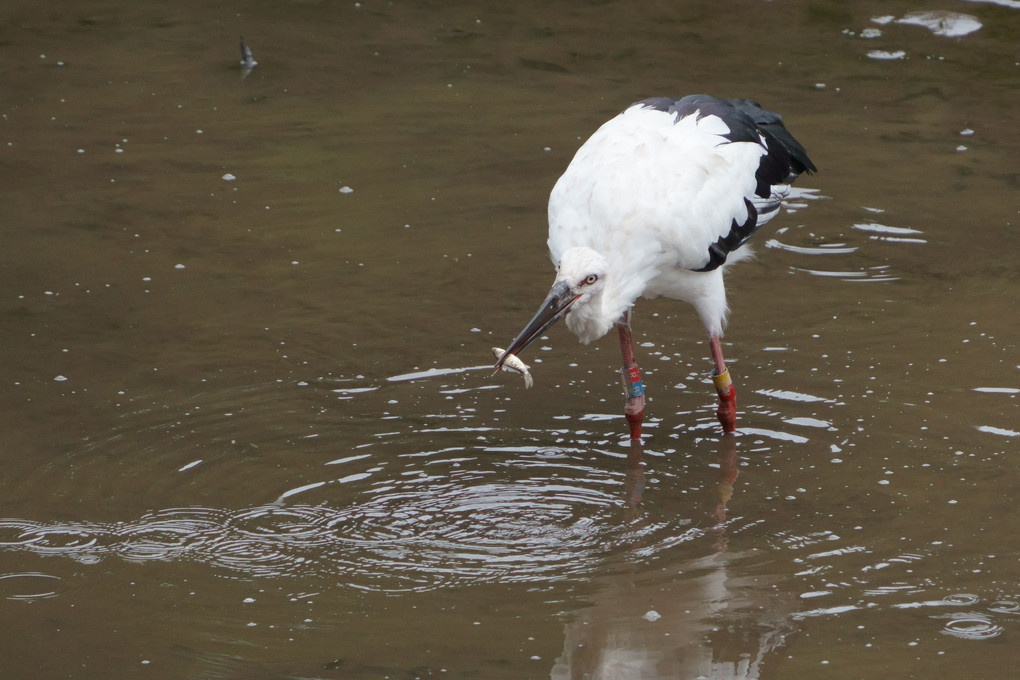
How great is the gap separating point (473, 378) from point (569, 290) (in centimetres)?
120

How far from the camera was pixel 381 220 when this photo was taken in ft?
27.4

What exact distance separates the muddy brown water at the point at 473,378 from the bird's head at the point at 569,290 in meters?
0.62

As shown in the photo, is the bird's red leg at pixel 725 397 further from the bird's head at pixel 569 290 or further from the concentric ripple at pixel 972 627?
the concentric ripple at pixel 972 627

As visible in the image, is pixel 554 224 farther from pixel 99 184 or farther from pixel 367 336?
pixel 99 184

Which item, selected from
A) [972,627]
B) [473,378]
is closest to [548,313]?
[473,378]

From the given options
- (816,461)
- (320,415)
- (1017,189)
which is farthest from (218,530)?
(1017,189)

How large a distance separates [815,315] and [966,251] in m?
1.18

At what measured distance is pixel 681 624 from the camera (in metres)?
4.59

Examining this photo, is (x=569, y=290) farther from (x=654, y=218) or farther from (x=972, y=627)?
(x=972, y=627)

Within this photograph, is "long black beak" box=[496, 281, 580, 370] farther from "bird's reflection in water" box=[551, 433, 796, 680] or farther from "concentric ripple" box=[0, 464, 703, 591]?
"bird's reflection in water" box=[551, 433, 796, 680]

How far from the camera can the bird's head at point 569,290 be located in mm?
5484

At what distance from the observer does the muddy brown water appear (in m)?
4.62

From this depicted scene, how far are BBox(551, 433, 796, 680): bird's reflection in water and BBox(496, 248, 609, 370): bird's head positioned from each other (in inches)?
40.7

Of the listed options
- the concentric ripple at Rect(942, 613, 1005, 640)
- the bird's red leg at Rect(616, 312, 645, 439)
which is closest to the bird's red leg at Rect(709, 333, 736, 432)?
the bird's red leg at Rect(616, 312, 645, 439)
